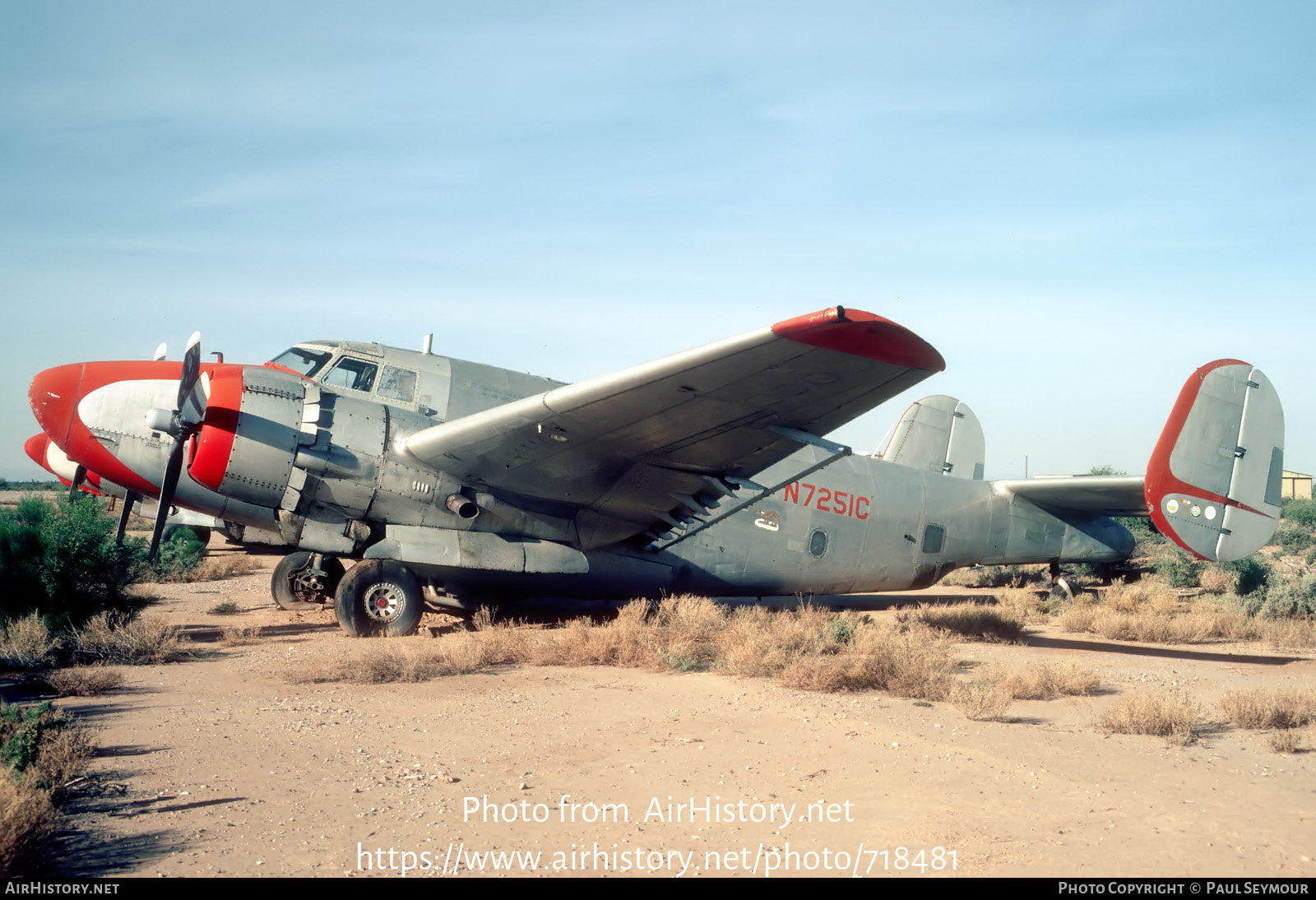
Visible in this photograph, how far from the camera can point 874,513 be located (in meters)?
12.8

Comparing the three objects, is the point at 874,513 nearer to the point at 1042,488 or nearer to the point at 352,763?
the point at 1042,488

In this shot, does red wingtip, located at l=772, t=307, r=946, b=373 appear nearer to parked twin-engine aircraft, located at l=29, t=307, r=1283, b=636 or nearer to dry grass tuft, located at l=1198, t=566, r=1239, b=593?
parked twin-engine aircraft, located at l=29, t=307, r=1283, b=636

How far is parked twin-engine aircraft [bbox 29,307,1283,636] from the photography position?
8.48 meters

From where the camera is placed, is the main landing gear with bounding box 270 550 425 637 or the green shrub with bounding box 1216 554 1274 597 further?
the green shrub with bounding box 1216 554 1274 597

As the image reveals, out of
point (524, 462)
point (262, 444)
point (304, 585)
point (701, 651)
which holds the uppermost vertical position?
point (524, 462)

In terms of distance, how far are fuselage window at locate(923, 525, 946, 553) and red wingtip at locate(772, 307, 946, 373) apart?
6.88 m

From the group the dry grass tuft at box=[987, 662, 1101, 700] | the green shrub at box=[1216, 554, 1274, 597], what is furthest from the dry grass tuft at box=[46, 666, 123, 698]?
the green shrub at box=[1216, 554, 1274, 597]

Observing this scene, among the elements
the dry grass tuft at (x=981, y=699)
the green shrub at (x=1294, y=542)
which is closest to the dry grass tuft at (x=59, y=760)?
the dry grass tuft at (x=981, y=699)

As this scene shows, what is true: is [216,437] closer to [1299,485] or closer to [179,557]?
[179,557]

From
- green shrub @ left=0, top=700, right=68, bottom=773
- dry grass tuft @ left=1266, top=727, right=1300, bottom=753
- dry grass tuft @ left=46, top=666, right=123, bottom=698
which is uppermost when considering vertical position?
dry grass tuft @ left=1266, top=727, right=1300, bottom=753

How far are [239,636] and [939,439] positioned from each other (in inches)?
466

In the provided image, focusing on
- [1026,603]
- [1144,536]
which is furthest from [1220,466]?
[1144,536]

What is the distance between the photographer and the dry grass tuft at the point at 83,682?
6805 mm

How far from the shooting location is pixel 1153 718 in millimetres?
6637
